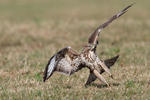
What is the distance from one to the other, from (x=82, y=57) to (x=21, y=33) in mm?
7527

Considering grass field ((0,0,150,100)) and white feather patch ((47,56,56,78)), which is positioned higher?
white feather patch ((47,56,56,78))

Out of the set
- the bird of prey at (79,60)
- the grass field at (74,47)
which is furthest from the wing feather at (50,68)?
the grass field at (74,47)

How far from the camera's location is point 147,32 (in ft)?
48.7

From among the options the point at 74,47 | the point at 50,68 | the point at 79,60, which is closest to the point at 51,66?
the point at 50,68

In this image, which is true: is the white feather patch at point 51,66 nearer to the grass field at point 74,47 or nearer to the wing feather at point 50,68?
the wing feather at point 50,68

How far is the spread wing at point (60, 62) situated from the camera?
7324 millimetres

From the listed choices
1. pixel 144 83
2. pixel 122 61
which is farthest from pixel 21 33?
pixel 144 83

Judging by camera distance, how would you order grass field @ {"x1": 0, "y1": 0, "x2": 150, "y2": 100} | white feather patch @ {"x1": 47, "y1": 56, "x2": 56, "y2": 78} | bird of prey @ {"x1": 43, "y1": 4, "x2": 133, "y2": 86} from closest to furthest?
grass field @ {"x1": 0, "y1": 0, "x2": 150, "y2": 100}
bird of prey @ {"x1": 43, "y1": 4, "x2": 133, "y2": 86}
white feather patch @ {"x1": 47, "y1": 56, "x2": 56, "y2": 78}

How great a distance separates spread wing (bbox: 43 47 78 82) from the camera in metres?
7.32

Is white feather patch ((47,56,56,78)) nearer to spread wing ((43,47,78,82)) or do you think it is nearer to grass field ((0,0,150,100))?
spread wing ((43,47,78,82))

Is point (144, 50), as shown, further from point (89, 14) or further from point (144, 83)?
point (89, 14)

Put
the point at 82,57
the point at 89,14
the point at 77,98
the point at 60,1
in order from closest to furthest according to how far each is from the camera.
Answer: the point at 77,98
the point at 82,57
the point at 89,14
the point at 60,1

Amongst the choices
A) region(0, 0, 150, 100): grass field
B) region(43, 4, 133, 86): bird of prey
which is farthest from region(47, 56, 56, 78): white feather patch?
region(0, 0, 150, 100): grass field

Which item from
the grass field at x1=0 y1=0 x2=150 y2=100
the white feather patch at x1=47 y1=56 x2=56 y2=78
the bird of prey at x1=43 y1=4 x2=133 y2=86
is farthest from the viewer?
the white feather patch at x1=47 y1=56 x2=56 y2=78
